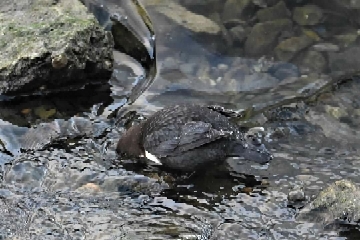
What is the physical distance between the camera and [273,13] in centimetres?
789

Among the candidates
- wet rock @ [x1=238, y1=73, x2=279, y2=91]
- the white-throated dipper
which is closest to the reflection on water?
wet rock @ [x1=238, y1=73, x2=279, y2=91]

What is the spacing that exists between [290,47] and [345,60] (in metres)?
0.62

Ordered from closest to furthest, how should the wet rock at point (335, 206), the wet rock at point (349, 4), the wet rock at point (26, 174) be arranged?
the wet rock at point (335, 206), the wet rock at point (26, 174), the wet rock at point (349, 4)

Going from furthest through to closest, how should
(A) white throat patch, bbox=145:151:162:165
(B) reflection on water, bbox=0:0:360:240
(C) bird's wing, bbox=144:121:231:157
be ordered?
(A) white throat patch, bbox=145:151:162:165, (C) bird's wing, bbox=144:121:231:157, (B) reflection on water, bbox=0:0:360:240

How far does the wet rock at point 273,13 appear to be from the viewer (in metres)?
7.82

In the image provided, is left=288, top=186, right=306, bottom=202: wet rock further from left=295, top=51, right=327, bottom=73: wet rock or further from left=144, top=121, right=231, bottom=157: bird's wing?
left=295, top=51, right=327, bottom=73: wet rock

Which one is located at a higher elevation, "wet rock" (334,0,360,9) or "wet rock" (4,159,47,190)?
"wet rock" (334,0,360,9)

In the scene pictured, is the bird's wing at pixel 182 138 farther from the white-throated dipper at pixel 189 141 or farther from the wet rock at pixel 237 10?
the wet rock at pixel 237 10

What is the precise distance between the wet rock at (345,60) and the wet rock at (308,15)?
57cm

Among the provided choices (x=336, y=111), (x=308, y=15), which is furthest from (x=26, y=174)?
(x=308, y=15)

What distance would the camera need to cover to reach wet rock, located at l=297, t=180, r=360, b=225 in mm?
4691

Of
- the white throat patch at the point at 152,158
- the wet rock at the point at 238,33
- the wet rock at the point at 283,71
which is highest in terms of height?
the wet rock at the point at 238,33

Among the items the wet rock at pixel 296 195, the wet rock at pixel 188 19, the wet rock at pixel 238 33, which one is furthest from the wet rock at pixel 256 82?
the wet rock at pixel 296 195

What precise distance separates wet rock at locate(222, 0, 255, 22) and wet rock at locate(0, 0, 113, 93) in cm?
160
